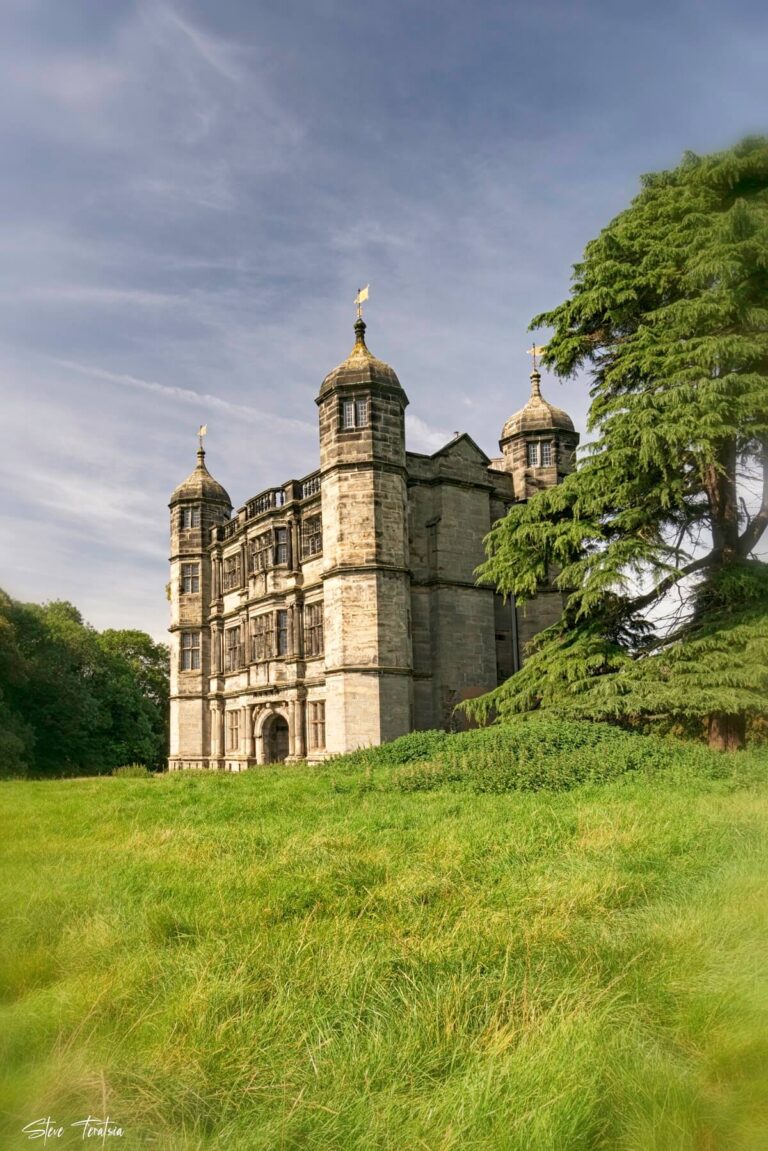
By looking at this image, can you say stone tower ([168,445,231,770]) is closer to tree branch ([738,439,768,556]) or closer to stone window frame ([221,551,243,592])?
stone window frame ([221,551,243,592])

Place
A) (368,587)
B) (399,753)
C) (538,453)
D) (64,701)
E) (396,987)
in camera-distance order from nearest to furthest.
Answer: (396,987) → (399,753) → (368,587) → (538,453) → (64,701)

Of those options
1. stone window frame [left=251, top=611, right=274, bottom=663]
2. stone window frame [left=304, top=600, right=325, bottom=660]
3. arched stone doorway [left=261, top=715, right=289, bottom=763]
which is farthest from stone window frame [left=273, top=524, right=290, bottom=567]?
arched stone doorway [left=261, top=715, right=289, bottom=763]

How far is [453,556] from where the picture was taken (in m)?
24.9

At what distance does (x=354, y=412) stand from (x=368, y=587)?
5.24m

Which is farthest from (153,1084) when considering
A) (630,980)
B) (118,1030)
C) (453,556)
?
(453,556)

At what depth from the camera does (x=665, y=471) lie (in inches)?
605

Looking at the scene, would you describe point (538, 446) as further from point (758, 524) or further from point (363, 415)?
point (758, 524)

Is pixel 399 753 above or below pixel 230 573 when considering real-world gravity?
below

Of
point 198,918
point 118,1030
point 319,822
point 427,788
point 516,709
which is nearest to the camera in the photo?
point 118,1030

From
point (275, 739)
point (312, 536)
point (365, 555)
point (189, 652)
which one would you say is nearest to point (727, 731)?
point (365, 555)

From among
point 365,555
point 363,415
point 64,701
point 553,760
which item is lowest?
point 553,760

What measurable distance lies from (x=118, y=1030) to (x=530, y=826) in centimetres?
576

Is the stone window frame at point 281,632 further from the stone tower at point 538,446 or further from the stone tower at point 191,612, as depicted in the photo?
the stone tower at point 538,446

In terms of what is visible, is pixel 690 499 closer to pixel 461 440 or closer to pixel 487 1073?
pixel 461 440
